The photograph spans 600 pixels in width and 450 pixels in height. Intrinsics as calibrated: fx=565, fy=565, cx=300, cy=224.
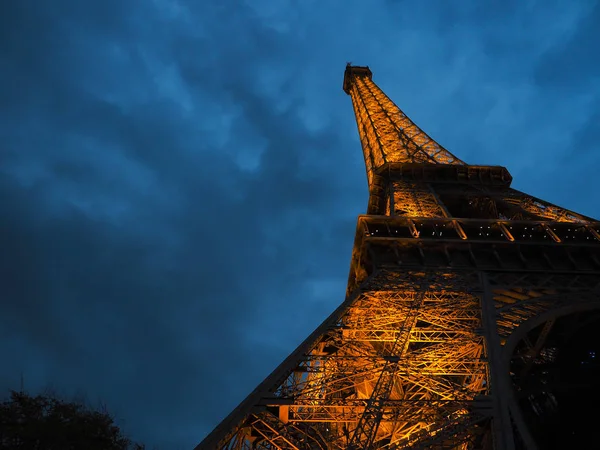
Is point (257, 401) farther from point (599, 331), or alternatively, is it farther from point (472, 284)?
point (599, 331)

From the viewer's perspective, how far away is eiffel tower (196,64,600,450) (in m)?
12.8

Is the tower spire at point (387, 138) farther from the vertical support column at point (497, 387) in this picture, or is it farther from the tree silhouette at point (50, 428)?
the tree silhouette at point (50, 428)

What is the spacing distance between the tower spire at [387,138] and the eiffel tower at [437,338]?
22.9 ft

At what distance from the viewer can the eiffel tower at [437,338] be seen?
42.0 ft

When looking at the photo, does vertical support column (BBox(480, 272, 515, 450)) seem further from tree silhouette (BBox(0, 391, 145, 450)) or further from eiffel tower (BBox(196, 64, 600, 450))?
tree silhouette (BBox(0, 391, 145, 450))

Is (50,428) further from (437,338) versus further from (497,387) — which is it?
(437,338)

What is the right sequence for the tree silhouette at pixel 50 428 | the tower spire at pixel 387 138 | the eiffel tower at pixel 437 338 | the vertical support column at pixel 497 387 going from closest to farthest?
1. the tree silhouette at pixel 50 428
2. the vertical support column at pixel 497 387
3. the eiffel tower at pixel 437 338
4. the tower spire at pixel 387 138

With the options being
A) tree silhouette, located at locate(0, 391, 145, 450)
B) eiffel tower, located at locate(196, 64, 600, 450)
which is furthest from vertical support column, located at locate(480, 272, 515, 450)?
tree silhouette, located at locate(0, 391, 145, 450)

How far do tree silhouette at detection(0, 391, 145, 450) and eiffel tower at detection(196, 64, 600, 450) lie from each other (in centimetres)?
209

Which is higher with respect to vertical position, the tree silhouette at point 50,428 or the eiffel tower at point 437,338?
the eiffel tower at point 437,338

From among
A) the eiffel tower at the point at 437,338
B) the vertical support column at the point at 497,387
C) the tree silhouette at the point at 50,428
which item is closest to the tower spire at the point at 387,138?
the eiffel tower at the point at 437,338

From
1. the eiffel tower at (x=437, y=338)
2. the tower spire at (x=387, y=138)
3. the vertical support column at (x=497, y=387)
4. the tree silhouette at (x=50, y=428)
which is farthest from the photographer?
the tower spire at (x=387, y=138)

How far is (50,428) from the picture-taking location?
10055 mm

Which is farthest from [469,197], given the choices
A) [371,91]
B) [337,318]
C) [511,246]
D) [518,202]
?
[371,91]
